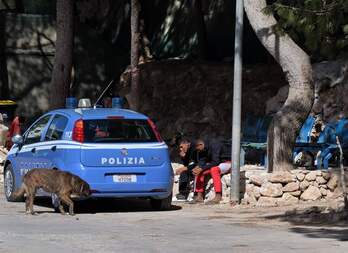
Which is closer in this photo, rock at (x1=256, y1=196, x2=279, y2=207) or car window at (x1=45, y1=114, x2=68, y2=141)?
car window at (x1=45, y1=114, x2=68, y2=141)

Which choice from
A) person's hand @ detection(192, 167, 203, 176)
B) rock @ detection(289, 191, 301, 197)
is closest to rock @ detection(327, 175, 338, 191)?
rock @ detection(289, 191, 301, 197)

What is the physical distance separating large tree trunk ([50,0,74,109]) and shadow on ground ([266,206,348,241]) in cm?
1038

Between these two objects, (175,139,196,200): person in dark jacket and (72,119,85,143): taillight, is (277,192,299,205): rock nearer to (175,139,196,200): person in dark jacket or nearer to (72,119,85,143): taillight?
(175,139,196,200): person in dark jacket

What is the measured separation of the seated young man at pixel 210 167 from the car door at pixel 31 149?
2.63m

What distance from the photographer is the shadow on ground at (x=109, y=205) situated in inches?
600

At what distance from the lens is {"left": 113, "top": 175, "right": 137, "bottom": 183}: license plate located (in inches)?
557

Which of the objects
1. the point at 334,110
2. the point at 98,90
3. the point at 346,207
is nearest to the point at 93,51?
the point at 98,90

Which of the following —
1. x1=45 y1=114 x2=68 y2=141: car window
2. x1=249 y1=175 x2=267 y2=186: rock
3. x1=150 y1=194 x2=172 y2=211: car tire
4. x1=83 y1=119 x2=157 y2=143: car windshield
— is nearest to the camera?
x1=83 y1=119 x2=157 y2=143: car windshield

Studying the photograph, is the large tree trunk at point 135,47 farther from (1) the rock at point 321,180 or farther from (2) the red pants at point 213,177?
(1) the rock at point 321,180

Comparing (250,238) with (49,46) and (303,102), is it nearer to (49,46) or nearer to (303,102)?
(303,102)

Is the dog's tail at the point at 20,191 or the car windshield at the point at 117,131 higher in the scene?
the car windshield at the point at 117,131

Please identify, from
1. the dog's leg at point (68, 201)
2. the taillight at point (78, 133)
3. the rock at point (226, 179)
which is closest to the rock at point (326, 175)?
the rock at point (226, 179)

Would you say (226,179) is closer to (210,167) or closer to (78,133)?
(210,167)

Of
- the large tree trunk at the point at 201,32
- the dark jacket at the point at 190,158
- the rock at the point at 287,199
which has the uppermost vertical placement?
the large tree trunk at the point at 201,32
